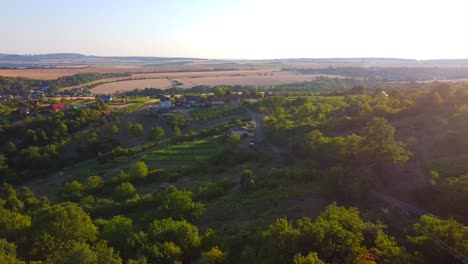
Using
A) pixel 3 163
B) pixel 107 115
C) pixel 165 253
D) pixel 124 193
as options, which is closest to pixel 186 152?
A: pixel 124 193

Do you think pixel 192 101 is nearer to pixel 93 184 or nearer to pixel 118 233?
pixel 93 184

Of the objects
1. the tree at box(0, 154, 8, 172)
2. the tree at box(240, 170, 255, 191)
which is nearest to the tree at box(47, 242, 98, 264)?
the tree at box(240, 170, 255, 191)

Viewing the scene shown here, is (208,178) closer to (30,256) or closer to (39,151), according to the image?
(30,256)

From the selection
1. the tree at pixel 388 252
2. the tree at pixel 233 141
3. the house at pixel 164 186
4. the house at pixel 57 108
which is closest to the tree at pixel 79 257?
the tree at pixel 388 252

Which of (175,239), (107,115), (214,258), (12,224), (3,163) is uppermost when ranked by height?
(214,258)

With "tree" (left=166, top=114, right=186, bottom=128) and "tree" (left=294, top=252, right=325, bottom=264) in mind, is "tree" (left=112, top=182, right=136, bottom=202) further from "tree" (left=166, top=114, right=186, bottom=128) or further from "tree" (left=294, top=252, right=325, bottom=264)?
"tree" (left=166, top=114, right=186, bottom=128)
